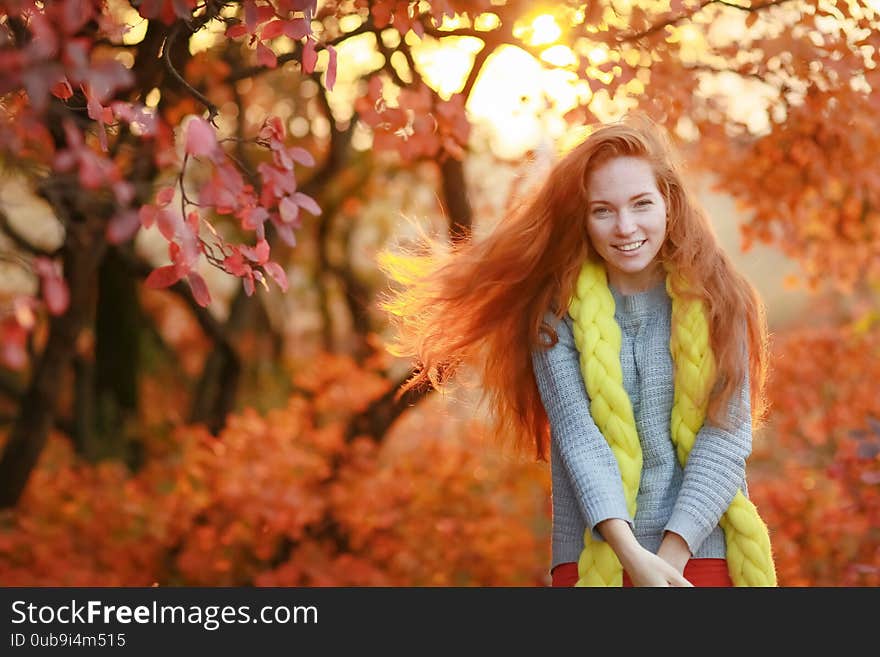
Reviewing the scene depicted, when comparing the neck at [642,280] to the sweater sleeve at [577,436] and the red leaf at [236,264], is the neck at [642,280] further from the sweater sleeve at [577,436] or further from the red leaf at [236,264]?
the red leaf at [236,264]

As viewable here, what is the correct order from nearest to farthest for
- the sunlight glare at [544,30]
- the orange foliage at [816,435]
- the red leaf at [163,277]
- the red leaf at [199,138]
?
the red leaf at [199,138] < the red leaf at [163,277] < the sunlight glare at [544,30] < the orange foliage at [816,435]

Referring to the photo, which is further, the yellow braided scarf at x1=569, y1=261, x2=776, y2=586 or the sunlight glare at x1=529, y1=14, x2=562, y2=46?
the sunlight glare at x1=529, y1=14, x2=562, y2=46

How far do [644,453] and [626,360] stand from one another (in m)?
0.22

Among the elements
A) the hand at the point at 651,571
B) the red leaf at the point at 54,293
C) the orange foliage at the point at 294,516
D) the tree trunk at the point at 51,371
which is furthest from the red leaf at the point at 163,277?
the orange foliage at the point at 294,516

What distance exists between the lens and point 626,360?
2.61 metres

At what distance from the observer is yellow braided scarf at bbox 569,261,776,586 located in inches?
96.6

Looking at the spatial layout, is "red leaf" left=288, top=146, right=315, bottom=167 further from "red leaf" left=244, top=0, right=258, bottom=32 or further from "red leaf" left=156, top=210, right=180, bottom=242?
"red leaf" left=156, top=210, right=180, bottom=242

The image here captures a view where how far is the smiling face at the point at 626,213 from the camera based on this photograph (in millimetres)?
2604

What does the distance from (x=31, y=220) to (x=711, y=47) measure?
681cm

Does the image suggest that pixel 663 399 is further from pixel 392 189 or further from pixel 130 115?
pixel 392 189

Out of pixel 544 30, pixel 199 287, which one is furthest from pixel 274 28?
pixel 544 30

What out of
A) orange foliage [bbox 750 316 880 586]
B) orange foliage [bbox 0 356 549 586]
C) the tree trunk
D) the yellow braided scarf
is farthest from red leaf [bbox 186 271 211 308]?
orange foliage [bbox 750 316 880 586]

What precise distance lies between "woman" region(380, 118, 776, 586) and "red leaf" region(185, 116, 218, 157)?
104 centimetres
